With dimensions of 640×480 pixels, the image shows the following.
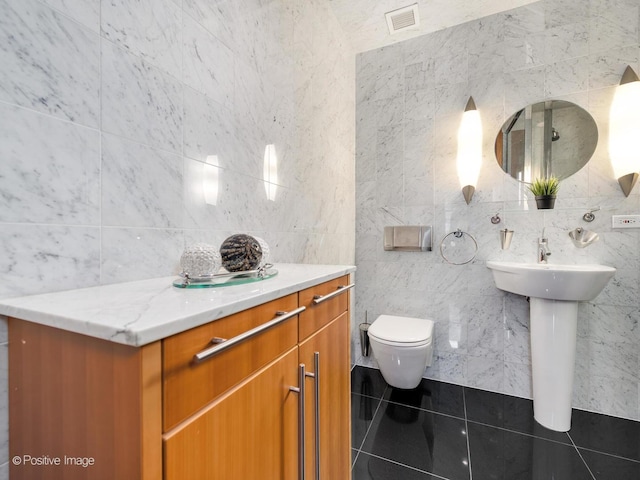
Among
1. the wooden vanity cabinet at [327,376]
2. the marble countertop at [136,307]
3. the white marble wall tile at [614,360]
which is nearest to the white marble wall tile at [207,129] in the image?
the marble countertop at [136,307]

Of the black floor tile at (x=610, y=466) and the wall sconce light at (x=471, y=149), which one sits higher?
the wall sconce light at (x=471, y=149)

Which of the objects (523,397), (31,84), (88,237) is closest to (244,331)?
(88,237)

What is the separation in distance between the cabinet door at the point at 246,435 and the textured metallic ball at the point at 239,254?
0.29 meters

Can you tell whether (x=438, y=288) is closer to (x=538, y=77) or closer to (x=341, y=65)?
(x=538, y=77)

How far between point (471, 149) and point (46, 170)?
2205mm

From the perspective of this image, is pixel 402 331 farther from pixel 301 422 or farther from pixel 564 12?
pixel 564 12

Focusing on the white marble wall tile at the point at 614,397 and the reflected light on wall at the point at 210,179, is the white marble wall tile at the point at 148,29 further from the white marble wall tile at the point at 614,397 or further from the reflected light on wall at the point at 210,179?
the white marble wall tile at the point at 614,397

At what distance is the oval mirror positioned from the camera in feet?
5.98

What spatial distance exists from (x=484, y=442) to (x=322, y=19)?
2600mm

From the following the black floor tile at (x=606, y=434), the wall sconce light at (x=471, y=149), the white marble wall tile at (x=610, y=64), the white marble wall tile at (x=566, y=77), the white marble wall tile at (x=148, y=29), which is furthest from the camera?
the wall sconce light at (x=471, y=149)

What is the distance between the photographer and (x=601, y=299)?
5.77 ft

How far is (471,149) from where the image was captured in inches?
80.0

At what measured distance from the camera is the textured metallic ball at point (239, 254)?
0.87 metres

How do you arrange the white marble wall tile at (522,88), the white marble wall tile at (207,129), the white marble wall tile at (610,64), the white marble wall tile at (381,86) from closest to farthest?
the white marble wall tile at (207,129)
the white marble wall tile at (610,64)
the white marble wall tile at (522,88)
the white marble wall tile at (381,86)
